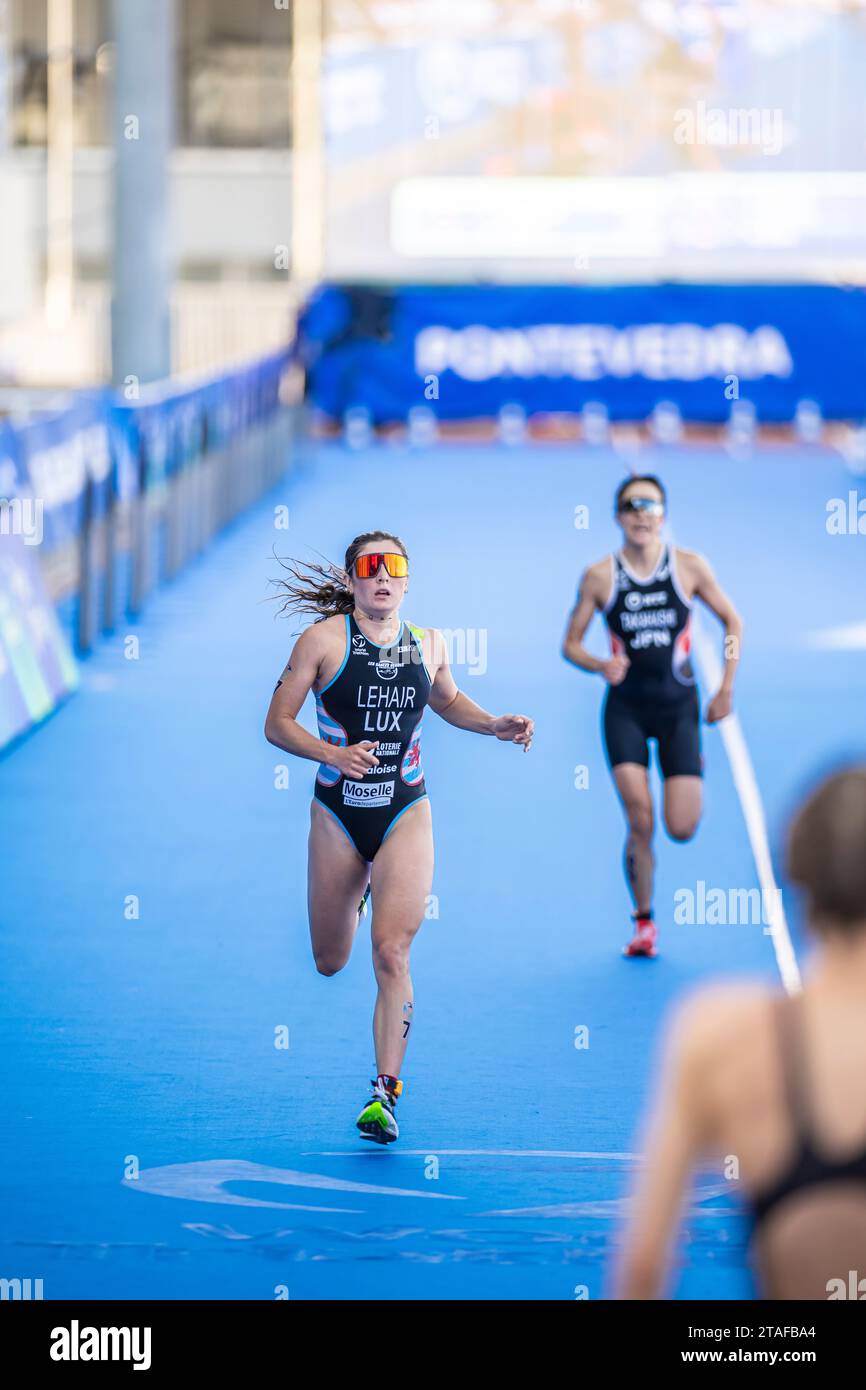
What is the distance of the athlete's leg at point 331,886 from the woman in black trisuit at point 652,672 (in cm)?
242

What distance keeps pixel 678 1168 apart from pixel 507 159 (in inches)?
1478

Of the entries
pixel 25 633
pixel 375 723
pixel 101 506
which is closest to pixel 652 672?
pixel 375 723

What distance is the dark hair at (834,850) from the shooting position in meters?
3.37

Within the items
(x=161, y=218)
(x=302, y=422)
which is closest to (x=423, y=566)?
(x=161, y=218)

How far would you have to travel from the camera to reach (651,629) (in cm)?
1012

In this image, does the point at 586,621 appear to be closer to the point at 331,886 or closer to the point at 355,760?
the point at 331,886

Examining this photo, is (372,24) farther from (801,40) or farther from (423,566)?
(423,566)

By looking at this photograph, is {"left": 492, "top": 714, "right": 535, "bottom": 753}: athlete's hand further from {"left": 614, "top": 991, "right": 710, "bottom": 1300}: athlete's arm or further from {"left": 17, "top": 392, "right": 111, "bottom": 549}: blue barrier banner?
{"left": 17, "top": 392, "right": 111, "bottom": 549}: blue barrier banner

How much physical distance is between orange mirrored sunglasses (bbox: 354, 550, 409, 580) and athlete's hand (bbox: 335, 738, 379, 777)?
588 millimetres

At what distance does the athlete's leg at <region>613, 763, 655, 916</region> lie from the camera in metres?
9.94

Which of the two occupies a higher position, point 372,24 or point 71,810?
point 372,24

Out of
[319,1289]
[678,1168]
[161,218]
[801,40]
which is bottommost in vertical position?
[319,1289]

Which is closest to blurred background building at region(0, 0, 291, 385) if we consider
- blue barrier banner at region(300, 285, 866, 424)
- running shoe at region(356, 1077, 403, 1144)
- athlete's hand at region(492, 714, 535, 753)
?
blue barrier banner at region(300, 285, 866, 424)

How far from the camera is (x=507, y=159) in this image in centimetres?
3947
